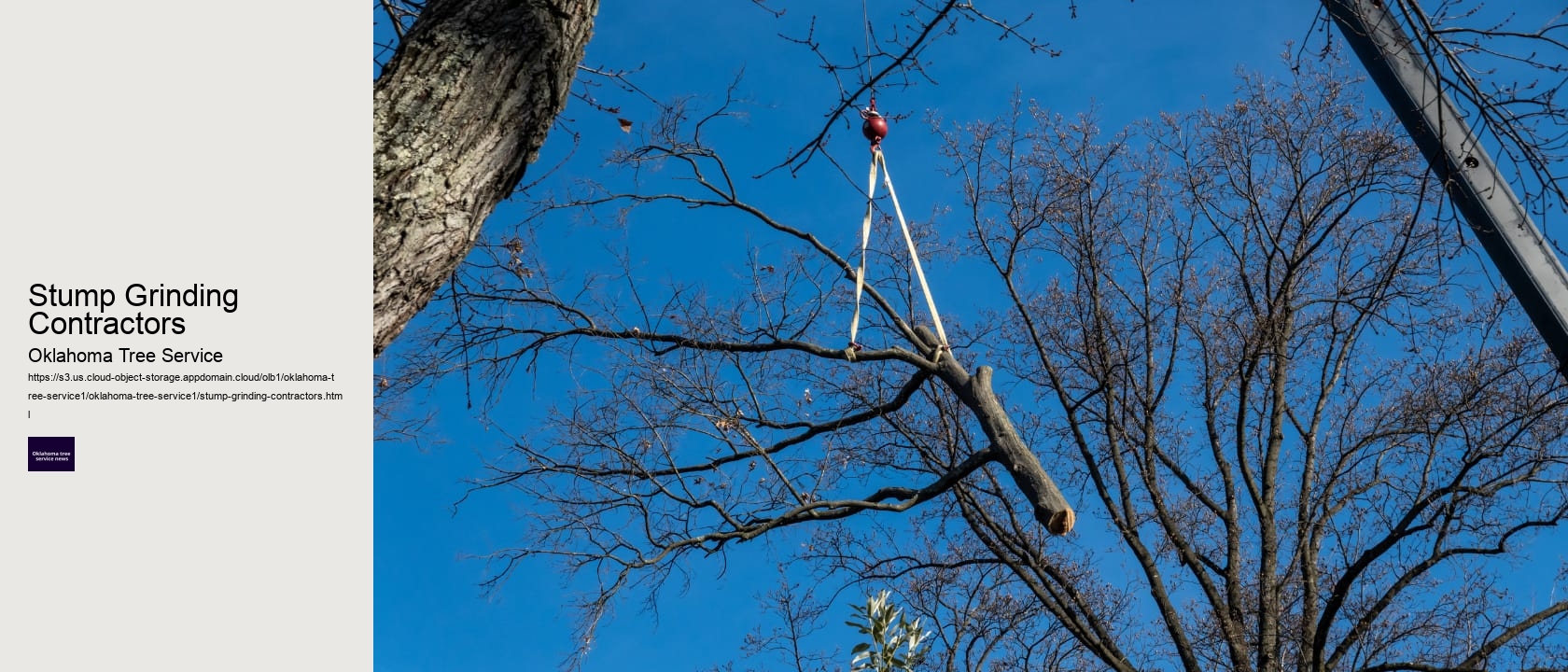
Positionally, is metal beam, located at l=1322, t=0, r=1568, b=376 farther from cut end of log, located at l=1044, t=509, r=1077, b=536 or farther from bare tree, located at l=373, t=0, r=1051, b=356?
bare tree, located at l=373, t=0, r=1051, b=356

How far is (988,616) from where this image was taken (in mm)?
7180

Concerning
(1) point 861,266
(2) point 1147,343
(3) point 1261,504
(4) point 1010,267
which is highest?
(4) point 1010,267

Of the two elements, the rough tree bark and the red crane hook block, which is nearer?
the rough tree bark

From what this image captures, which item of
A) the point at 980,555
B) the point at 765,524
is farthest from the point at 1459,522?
the point at 765,524

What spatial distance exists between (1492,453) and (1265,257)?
1.74m
